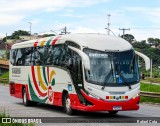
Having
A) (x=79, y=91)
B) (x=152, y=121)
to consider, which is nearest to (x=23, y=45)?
(x=79, y=91)

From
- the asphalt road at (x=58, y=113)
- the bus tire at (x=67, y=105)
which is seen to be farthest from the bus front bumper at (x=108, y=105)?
the bus tire at (x=67, y=105)

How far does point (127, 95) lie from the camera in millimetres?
16328

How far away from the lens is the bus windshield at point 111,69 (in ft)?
53.5

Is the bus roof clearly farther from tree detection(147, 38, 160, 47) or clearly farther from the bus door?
tree detection(147, 38, 160, 47)

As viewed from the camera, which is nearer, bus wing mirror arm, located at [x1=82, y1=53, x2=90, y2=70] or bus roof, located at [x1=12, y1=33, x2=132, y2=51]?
bus wing mirror arm, located at [x1=82, y1=53, x2=90, y2=70]

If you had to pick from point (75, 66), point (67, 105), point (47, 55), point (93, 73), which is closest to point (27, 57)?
point (47, 55)

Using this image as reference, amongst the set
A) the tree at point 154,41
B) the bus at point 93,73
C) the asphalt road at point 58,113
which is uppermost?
the tree at point 154,41

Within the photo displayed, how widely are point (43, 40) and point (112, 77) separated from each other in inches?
231

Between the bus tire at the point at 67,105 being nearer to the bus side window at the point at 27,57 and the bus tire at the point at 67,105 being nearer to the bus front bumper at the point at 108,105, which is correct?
the bus front bumper at the point at 108,105

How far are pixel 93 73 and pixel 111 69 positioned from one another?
64 centimetres

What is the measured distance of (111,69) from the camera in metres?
16.5

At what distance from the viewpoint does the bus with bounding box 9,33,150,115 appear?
16.1 metres

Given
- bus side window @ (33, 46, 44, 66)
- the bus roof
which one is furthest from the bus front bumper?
bus side window @ (33, 46, 44, 66)

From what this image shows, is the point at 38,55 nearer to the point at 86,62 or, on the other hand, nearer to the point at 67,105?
the point at 67,105
